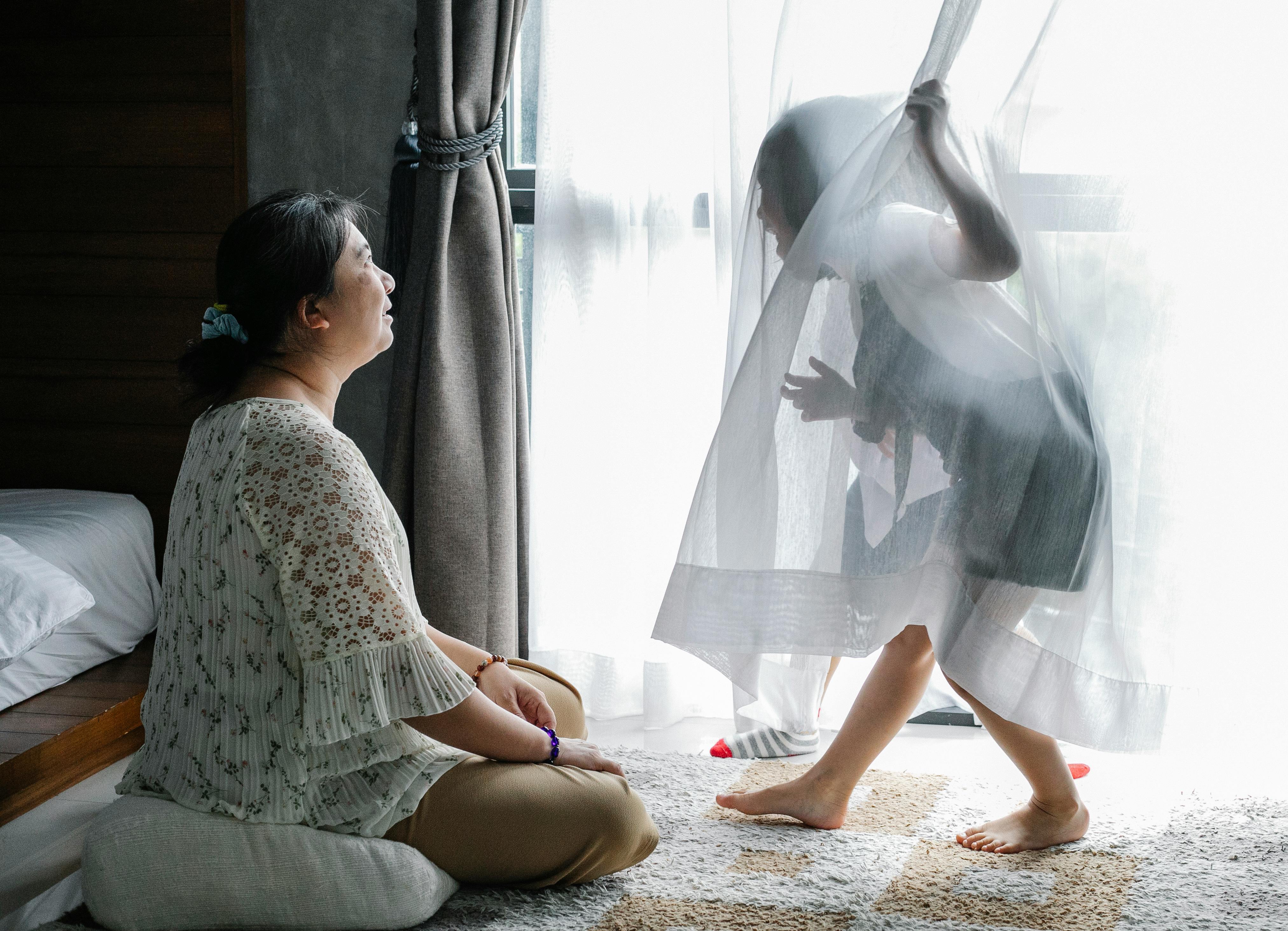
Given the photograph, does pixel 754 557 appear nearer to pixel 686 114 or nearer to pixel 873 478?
pixel 873 478

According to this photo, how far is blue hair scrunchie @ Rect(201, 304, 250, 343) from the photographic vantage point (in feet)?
4.91

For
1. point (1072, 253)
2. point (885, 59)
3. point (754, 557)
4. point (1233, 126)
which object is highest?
point (885, 59)

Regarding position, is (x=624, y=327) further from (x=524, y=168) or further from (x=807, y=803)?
(x=807, y=803)

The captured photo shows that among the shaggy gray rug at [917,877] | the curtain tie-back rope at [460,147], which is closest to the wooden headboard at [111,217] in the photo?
the curtain tie-back rope at [460,147]

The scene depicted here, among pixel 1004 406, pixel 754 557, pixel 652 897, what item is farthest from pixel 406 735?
pixel 1004 406

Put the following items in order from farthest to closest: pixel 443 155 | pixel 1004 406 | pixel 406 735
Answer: pixel 443 155 < pixel 1004 406 < pixel 406 735

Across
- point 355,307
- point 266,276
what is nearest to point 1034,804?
point 355,307

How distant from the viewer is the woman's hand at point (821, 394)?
5.40 feet

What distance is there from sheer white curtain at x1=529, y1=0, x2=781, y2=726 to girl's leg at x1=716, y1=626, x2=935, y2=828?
61 centimetres

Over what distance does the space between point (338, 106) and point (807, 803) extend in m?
1.78

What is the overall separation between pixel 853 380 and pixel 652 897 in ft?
2.56

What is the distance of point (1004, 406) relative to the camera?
1.58 metres

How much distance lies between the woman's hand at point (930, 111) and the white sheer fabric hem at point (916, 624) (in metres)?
0.60

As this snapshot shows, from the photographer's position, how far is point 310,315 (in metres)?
1.51
